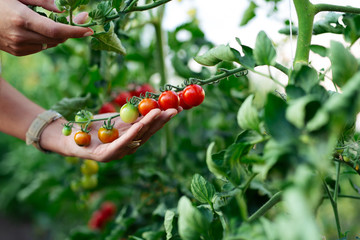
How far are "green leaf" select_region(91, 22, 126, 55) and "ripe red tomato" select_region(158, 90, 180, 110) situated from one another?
15cm

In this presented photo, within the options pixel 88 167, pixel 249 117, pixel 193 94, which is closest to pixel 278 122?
pixel 249 117

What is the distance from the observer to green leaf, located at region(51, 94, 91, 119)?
0.97 metres

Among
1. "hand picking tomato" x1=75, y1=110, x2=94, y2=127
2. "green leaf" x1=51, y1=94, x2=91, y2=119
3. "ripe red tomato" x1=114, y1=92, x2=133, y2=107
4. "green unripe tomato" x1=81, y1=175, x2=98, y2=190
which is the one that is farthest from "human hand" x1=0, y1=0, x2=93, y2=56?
"green unripe tomato" x1=81, y1=175, x2=98, y2=190

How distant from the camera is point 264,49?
0.52 metres

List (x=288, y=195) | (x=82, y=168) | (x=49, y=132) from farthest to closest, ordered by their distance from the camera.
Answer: (x=82, y=168)
(x=49, y=132)
(x=288, y=195)

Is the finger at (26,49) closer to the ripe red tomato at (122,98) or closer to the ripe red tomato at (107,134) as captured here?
the ripe red tomato at (107,134)

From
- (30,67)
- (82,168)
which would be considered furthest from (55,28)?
(30,67)

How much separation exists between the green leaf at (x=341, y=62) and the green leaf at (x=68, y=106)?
74 centimetres

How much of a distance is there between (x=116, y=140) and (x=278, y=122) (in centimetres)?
38

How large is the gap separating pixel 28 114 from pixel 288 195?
2.84ft

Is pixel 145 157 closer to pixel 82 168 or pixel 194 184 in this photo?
pixel 82 168

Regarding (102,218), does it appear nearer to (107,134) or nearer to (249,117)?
(107,134)

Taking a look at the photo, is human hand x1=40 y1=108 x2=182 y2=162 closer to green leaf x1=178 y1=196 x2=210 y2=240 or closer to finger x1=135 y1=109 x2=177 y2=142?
finger x1=135 y1=109 x2=177 y2=142

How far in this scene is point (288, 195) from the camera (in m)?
0.31
